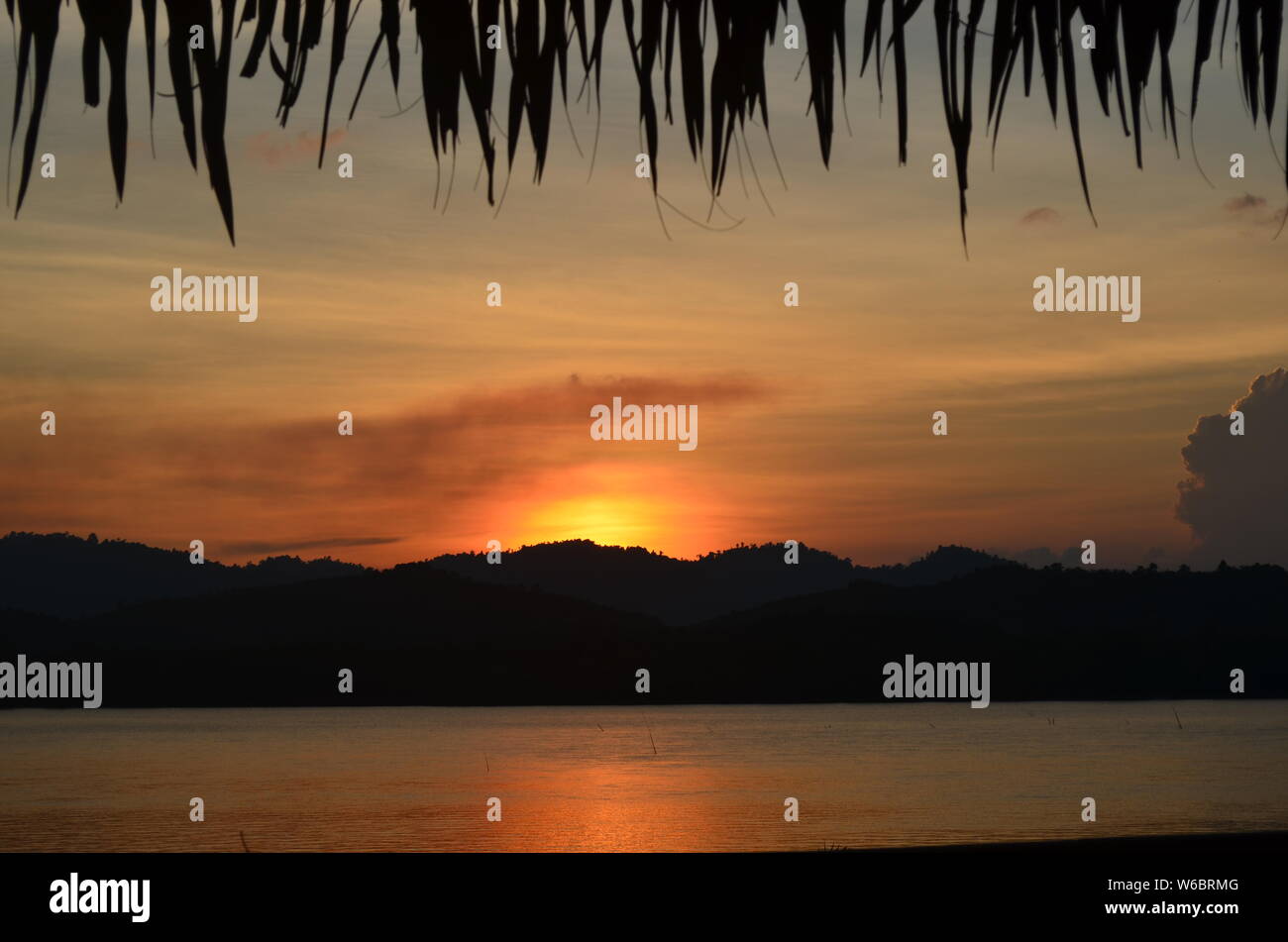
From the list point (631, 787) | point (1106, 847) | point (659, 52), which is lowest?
point (631, 787)

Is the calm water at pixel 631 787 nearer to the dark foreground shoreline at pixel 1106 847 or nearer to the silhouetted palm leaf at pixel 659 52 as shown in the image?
the dark foreground shoreline at pixel 1106 847

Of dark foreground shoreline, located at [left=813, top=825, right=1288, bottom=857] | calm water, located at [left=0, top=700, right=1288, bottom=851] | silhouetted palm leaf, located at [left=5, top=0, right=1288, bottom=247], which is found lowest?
calm water, located at [left=0, top=700, right=1288, bottom=851]

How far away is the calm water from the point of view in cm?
7119

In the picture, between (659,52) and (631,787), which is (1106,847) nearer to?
(659,52)

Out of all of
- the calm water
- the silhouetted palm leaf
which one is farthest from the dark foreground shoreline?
the calm water

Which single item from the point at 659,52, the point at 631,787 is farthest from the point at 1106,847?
the point at 631,787

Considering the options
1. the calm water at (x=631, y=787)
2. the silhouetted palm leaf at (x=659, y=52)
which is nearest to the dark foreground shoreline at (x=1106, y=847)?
the silhouetted palm leaf at (x=659, y=52)

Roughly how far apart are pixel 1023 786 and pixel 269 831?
174 ft

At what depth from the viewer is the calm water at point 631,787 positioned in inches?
2803

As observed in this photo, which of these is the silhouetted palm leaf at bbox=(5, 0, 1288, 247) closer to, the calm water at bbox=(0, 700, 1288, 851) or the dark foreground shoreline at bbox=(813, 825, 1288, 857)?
the dark foreground shoreline at bbox=(813, 825, 1288, 857)

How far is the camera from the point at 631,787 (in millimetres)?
101812

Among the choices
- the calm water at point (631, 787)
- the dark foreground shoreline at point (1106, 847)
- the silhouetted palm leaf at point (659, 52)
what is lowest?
the calm water at point (631, 787)
